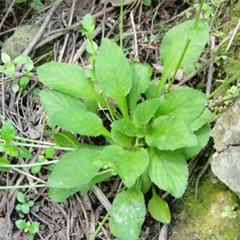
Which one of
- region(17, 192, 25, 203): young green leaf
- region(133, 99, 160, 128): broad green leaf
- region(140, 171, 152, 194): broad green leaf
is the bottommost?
region(17, 192, 25, 203): young green leaf

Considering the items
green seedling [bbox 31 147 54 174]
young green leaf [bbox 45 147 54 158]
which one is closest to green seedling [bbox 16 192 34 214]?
green seedling [bbox 31 147 54 174]

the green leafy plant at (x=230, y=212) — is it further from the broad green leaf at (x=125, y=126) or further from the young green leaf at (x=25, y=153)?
the young green leaf at (x=25, y=153)

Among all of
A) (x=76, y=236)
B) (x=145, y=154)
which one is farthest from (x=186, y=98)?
(x=76, y=236)

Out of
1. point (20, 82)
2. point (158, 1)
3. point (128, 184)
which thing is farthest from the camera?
point (158, 1)

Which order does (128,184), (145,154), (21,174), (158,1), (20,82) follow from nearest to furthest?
(128,184)
(145,154)
(21,174)
(20,82)
(158,1)

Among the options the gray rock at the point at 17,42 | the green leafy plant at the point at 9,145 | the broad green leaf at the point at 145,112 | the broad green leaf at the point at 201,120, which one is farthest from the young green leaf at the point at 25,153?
the broad green leaf at the point at 201,120

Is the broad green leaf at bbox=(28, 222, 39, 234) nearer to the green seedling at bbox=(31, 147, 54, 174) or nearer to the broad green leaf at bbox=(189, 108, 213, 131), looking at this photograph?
the green seedling at bbox=(31, 147, 54, 174)

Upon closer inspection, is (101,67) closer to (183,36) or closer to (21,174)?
(183,36)
